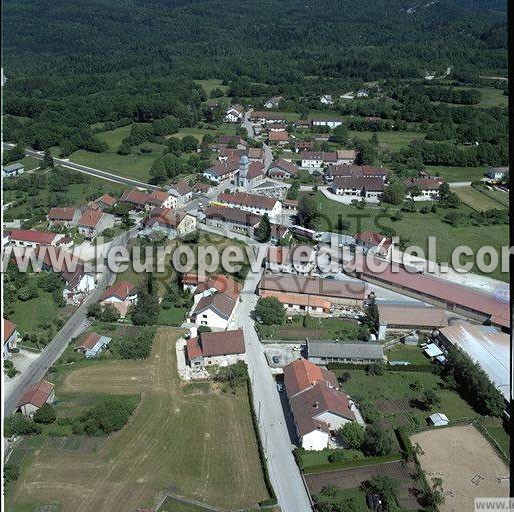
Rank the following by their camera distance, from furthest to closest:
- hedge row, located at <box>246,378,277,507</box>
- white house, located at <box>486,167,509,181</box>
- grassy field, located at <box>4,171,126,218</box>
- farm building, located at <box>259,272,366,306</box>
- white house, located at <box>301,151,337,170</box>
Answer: white house, located at <box>301,151,337,170</box>, white house, located at <box>486,167,509,181</box>, grassy field, located at <box>4,171,126,218</box>, farm building, located at <box>259,272,366,306</box>, hedge row, located at <box>246,378,277,507</box>

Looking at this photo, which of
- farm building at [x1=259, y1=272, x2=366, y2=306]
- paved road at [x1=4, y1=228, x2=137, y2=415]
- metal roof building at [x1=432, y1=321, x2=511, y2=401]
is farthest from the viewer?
farm building at [x1=259, y1=272, x2=366, y2=306]

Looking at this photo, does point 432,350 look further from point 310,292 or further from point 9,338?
point 9,338

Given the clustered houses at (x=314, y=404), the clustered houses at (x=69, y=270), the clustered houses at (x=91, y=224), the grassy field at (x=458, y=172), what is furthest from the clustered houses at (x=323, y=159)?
the clustered houses at (x=314, y=404)

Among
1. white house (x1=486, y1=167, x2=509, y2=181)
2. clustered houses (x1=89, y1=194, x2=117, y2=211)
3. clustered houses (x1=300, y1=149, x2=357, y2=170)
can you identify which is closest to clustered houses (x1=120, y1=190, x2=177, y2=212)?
clustered houses (x1=89, y1=194, x2=117, y2=211)

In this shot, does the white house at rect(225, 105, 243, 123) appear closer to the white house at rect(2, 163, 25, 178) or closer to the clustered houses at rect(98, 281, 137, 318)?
the white house at rect(2, 163, 25, 178)

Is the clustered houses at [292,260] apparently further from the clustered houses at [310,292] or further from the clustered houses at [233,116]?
the clustered houses at [233,116]

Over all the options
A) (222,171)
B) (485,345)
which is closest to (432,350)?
(485,345)
